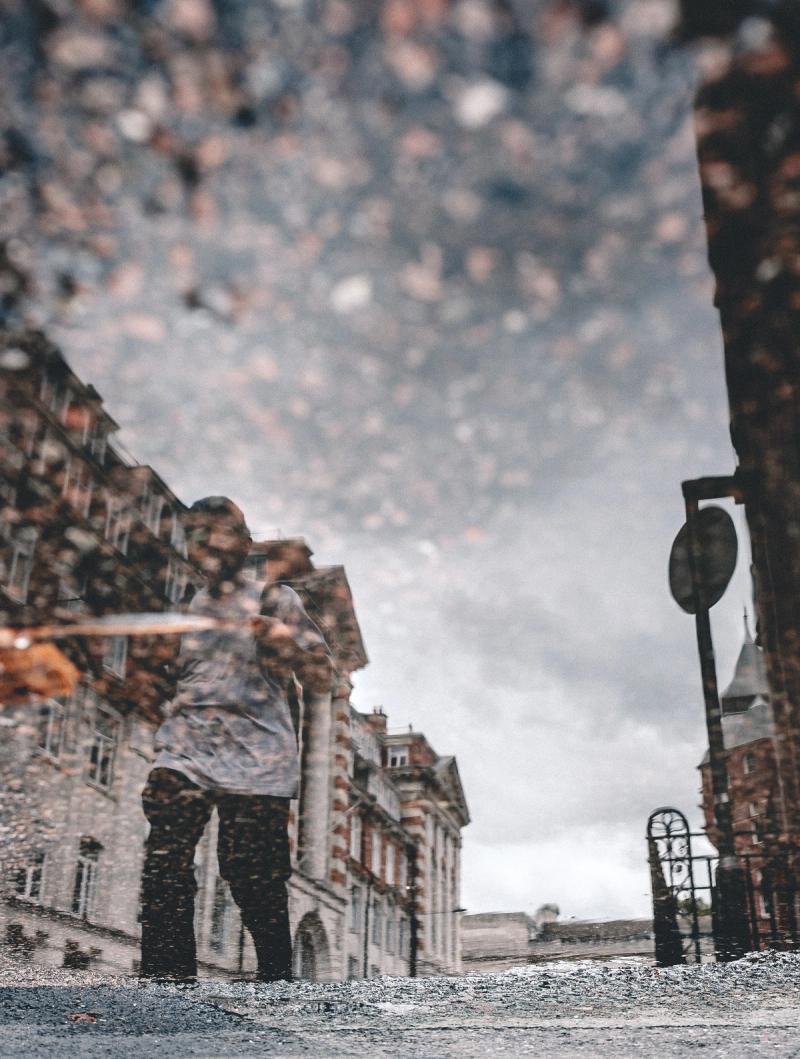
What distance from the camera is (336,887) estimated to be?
30859 millimetres

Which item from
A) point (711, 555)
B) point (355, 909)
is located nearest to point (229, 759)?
point (711, 555)

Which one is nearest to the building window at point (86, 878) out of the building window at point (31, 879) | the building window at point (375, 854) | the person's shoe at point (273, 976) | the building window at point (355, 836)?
the building window at point (31, 879)

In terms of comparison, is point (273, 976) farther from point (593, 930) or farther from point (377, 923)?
point (593, 930)

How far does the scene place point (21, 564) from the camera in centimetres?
1930

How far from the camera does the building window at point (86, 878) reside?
1942cm

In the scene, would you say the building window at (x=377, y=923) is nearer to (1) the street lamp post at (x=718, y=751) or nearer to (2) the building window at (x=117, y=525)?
(2) the building window at (x=117, y=525)

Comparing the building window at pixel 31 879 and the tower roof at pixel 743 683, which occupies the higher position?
the tower roof at pixel 743 683

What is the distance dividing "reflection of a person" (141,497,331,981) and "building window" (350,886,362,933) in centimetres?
3420

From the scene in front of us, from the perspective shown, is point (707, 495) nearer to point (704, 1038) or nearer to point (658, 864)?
point (658, 864)

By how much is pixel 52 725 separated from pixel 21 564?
326 centimetres

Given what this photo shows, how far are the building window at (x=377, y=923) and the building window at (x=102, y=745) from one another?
20.9 meters

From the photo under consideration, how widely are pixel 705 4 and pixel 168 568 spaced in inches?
837

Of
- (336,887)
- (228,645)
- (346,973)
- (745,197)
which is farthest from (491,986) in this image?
(346,973)

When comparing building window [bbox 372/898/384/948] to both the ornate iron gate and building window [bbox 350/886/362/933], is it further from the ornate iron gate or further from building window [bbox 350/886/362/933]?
the ornate iron gate
